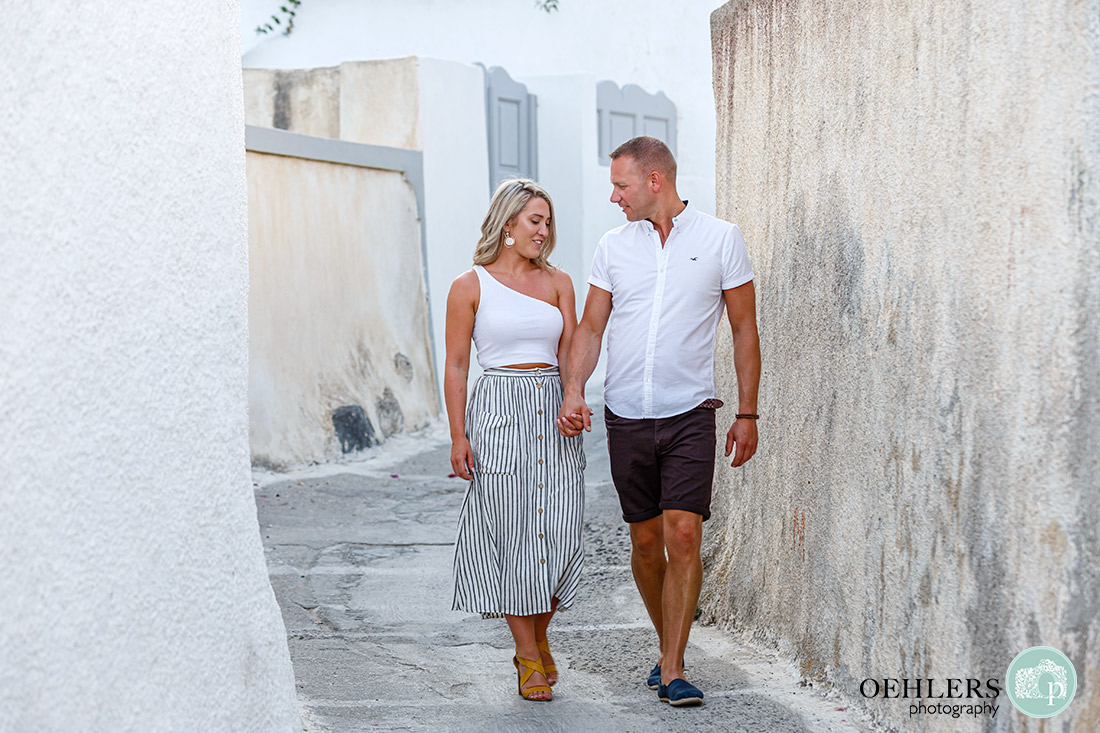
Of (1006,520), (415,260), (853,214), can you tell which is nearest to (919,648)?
(1006,520)

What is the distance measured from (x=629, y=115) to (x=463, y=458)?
11058 mm

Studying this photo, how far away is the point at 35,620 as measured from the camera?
2379 mm

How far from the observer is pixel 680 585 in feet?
13.0

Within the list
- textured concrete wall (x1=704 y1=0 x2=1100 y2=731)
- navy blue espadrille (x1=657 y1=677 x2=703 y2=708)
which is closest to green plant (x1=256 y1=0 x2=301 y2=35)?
textured concrete wall (x1=704 y1=0 x2=1100 y2=731)

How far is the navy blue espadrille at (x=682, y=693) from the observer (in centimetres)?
388

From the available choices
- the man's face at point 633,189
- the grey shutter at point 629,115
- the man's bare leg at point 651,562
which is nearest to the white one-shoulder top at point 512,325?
the man's face at point 633,189

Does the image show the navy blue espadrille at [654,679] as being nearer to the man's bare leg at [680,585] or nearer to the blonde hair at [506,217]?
the man's bare leg at [680,585]

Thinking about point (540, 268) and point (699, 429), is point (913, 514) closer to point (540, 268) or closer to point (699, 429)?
point (699, 429)

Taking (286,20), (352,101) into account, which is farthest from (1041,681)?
(286,20)

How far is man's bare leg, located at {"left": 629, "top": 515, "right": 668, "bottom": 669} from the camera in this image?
4.23 metres

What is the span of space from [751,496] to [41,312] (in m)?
3.18

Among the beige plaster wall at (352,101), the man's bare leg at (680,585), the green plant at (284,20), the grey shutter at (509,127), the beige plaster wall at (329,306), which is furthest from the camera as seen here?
the green plant at (284,20)

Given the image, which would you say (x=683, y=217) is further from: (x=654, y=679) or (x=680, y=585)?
(x=654, y=679)

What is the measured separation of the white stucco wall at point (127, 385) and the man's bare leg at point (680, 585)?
1.31 metres
